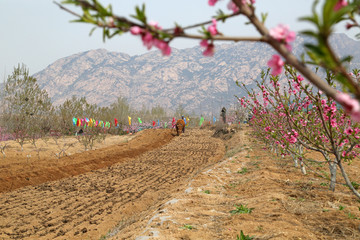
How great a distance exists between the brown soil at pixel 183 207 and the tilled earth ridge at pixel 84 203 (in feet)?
0.07

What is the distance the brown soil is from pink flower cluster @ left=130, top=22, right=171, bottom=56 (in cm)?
326

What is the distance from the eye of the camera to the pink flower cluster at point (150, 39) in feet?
4.30

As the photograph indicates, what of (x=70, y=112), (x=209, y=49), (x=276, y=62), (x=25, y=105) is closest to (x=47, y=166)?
(x=25, y=105)

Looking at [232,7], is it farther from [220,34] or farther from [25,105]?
[25,105]

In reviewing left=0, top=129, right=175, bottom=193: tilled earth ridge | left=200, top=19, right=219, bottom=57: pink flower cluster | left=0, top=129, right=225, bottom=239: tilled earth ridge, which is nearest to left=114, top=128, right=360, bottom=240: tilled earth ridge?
left=0, top=129, right=225, bottom=239: tilled earth ridge

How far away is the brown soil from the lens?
4117 mm

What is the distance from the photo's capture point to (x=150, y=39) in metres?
1.33

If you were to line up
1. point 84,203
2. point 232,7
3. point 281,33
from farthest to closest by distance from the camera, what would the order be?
point 84,203
point 232,7
point 281,33

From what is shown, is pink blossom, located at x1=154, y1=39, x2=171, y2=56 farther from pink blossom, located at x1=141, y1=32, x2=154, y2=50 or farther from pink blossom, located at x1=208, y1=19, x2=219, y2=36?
pink blossom, located at x1=208, y1=19, x2=219, y2=36

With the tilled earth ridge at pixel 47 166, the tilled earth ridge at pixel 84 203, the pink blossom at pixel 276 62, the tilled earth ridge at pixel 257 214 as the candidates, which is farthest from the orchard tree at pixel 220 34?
the tilled earth ridge at pixel 47 166

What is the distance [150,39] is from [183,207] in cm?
490

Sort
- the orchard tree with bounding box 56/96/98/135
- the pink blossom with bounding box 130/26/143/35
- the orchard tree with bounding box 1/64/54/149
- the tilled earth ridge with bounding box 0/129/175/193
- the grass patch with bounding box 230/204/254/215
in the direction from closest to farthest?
the pink blossom with bounding box 130/26/143/35 → the grass patch with bounding box 230/204/254/215 → the tilled earth ridge with bounding box 0/129/175/193 → the orchard tree with bounding box 1/64/54/149 → the orchard tree with bounding box 56/96/98/135

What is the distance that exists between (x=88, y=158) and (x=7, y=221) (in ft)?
27.7

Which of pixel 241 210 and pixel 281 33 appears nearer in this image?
pixel 281 33
